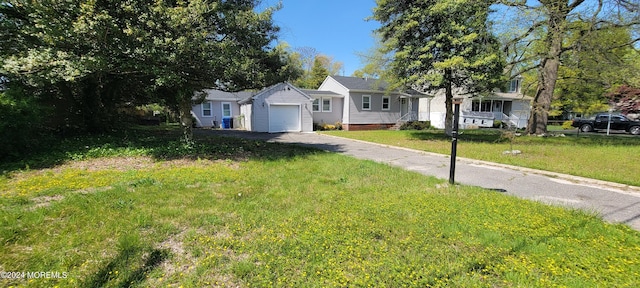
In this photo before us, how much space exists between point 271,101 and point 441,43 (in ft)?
36.8

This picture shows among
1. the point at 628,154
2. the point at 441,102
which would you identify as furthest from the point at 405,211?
the point at 441,102

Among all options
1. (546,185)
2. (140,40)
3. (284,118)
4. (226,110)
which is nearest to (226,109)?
(226,110)

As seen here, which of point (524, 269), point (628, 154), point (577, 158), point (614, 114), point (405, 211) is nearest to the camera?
point (524, 269)

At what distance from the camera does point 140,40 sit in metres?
6.38

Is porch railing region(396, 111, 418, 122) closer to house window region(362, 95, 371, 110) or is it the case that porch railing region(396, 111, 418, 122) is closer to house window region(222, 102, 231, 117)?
house window region(362, 95, 371, 110)

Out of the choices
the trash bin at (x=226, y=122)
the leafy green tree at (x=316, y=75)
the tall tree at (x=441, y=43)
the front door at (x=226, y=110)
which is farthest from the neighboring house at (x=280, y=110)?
the leafy green tree at (x=316, y=75)

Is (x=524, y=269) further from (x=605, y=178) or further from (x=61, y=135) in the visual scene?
(x=61, y=135)

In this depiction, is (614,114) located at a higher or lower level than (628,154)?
higher

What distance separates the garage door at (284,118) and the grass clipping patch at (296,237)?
47.0 feet

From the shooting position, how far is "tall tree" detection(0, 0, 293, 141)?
6.14 m

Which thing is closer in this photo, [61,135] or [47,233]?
[47,233]

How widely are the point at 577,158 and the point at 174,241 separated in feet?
37.1

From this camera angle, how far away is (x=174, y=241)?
329 centimetres

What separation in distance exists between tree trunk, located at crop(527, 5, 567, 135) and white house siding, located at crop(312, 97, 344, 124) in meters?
12.6
